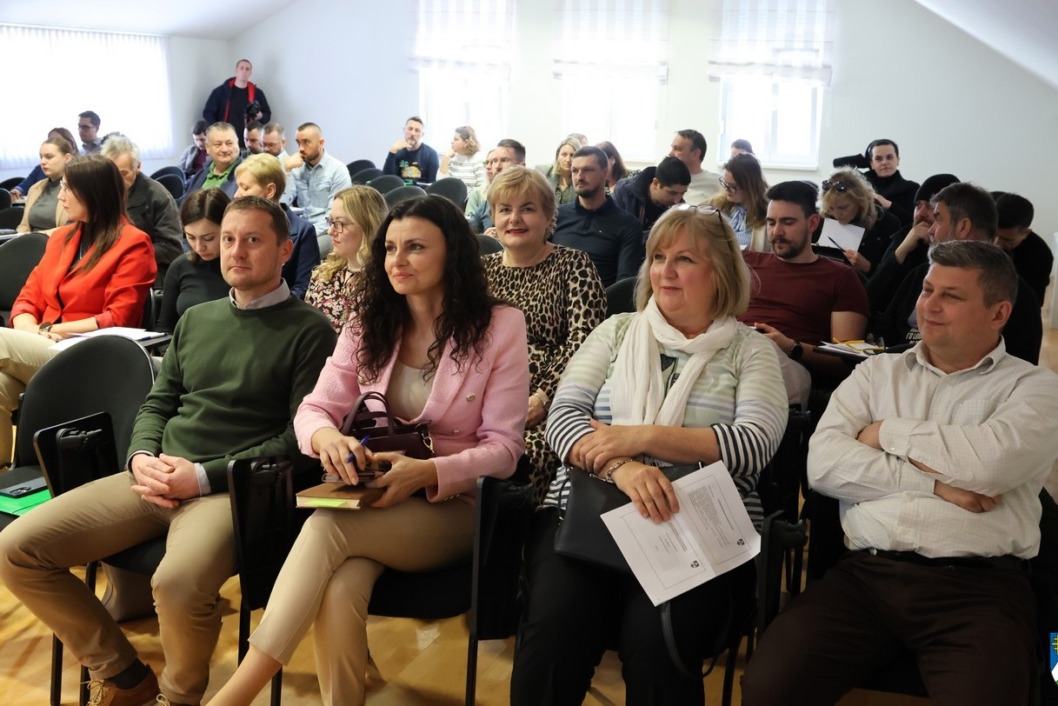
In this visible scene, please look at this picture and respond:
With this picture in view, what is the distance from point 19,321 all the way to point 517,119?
859 centimetres

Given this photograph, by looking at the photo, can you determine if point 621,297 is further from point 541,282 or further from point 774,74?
point 774,74

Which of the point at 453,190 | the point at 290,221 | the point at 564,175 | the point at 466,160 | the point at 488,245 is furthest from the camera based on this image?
the point at 466,160

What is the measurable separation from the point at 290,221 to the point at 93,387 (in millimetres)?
1583

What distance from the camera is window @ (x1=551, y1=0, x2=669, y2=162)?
10.8 m

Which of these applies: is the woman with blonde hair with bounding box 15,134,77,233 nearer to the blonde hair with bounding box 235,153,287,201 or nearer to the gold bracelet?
the blonde hair with bounding box 235,153,287,201

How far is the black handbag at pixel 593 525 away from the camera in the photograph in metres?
1.92

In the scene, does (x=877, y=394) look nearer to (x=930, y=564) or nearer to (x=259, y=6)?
(x=930, y=564)

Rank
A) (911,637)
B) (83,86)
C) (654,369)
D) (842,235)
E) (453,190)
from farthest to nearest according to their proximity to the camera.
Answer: (83,86) < (453,190) < (842,235) < (654,369) < (911,637)

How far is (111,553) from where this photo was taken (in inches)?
89.3

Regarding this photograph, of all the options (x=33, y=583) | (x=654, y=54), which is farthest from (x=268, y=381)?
(x=654, y=54)

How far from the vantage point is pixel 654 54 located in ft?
35.4

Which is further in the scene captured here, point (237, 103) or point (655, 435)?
point (237, 103)

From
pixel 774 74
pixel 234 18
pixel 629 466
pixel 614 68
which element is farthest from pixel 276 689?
pixel 234 18

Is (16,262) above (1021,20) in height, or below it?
below
